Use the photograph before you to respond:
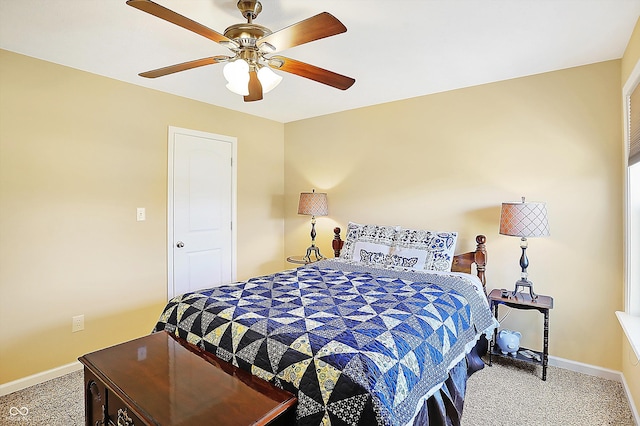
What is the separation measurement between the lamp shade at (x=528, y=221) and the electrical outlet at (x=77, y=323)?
11.3 feet

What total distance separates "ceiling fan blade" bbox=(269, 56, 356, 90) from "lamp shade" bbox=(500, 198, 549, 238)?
1.61m

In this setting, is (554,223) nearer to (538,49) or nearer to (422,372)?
(538,49)

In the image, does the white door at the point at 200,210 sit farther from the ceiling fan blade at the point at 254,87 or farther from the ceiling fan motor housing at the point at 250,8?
the ceiling fan motor housing at the point at 250,8

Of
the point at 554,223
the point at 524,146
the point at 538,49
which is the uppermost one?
the point at 538,49

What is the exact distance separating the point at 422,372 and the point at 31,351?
2795 mm

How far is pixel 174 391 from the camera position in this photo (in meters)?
1.34

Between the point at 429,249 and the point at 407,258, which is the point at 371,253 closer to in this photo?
the point at 407,258

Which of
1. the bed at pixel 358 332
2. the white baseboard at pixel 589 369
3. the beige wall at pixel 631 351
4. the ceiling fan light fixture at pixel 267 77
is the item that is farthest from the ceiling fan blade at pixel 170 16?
the white baseboard at pixel 589 369

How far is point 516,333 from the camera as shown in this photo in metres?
2.76

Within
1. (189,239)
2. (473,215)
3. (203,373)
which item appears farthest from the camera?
(189,239)

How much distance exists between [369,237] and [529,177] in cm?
145

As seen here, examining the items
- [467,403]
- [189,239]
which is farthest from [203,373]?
[189,239]

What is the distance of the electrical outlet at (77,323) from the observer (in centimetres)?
271

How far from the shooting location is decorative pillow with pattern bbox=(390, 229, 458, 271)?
286 cm
